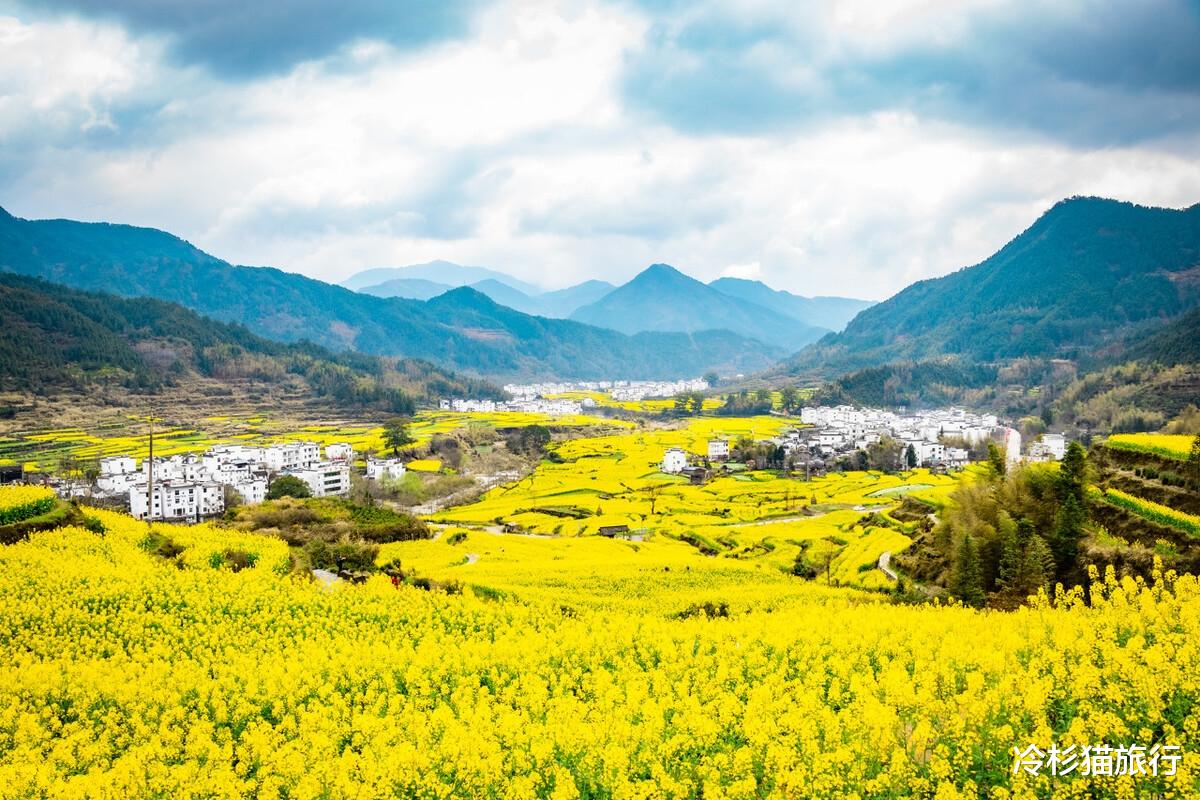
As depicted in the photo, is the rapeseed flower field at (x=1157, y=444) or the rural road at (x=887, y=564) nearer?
the rapeseed flower field at (x=1157, y=444)

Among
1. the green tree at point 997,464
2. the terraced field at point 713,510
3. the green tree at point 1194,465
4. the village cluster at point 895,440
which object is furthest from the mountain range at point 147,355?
the green tree at point 1194,465

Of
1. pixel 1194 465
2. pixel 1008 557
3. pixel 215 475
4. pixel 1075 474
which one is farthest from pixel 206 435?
pixel 1194 465

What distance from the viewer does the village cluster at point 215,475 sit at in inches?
1971

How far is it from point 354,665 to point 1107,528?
22.1 m

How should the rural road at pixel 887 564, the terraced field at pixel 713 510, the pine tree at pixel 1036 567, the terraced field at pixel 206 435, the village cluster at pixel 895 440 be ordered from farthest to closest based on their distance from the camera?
the village cluster at pixel 895 440
the terraced field at pixel 206 435
the terraced field at pixel 713 510
the rural road at pixel 887 564
the pine tree at pixel 1036 567

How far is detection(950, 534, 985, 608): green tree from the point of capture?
70.5ft

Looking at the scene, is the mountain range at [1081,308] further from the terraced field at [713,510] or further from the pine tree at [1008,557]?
the pine tree at [1008,557]

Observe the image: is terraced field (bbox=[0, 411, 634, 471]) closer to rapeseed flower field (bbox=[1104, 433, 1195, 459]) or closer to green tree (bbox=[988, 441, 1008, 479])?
green tree (bbox=[988, 441, 1008, 479])

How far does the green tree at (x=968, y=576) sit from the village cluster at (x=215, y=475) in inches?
1755

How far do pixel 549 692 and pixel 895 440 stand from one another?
6997 cm

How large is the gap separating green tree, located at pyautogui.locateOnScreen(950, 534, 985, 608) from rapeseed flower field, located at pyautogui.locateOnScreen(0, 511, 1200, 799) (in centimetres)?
501

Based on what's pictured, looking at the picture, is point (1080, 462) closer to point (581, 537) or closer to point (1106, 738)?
point (1106, 738)

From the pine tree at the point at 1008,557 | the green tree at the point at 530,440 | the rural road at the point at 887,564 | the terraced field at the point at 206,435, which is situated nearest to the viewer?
the pine tree at the point at 1008,557

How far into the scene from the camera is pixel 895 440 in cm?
7550
